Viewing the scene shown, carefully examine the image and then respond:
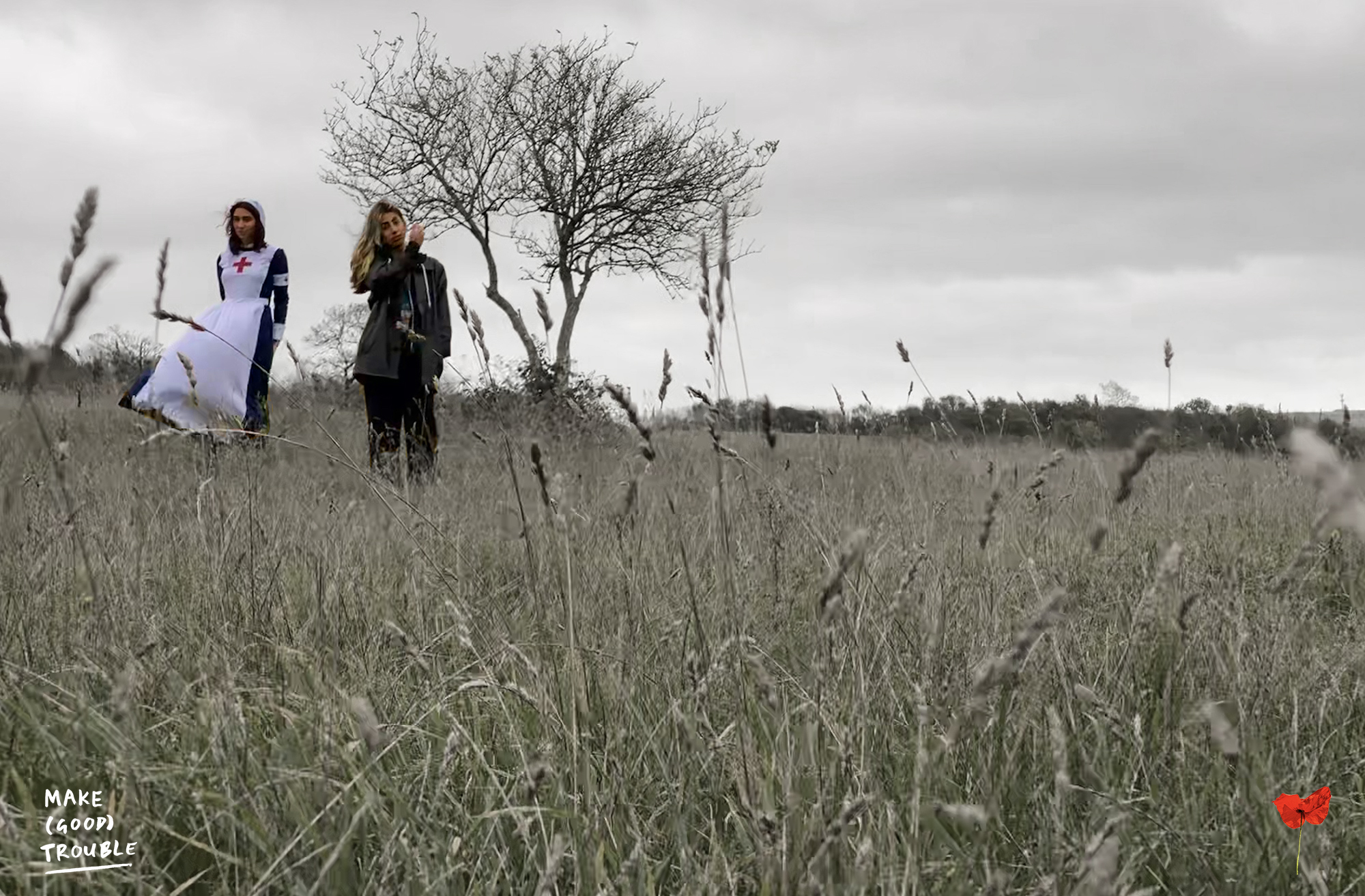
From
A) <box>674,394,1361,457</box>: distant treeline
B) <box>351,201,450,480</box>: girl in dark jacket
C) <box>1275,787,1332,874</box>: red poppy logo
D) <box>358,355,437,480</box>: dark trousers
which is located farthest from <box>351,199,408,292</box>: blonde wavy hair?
<box>1275,787,1332,874</box>: red poppy logo

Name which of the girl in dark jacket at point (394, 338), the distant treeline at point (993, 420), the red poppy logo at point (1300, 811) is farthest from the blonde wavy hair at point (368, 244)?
the red poppy logo at point (1300, 811)

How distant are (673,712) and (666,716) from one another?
20 cm

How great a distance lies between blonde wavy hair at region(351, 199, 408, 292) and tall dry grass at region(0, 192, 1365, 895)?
3.67 meters

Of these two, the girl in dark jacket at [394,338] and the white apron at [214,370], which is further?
the white apron at [214,370]

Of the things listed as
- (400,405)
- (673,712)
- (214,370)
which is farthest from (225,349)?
(673,712)

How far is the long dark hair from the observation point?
691 cm

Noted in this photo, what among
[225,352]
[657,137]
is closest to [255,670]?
[225,352]

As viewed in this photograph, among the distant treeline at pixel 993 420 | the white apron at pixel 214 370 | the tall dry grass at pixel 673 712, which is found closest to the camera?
the tall dry grass at pixel 673 712

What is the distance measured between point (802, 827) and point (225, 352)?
6.63m

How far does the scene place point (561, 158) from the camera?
2058cm

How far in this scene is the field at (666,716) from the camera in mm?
1256

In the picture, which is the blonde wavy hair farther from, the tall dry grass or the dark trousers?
the tall dry grass

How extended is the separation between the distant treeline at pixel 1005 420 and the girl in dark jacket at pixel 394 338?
36.1 inches

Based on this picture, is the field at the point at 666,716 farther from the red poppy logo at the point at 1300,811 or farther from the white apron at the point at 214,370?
the white apron at the point at 214,370
